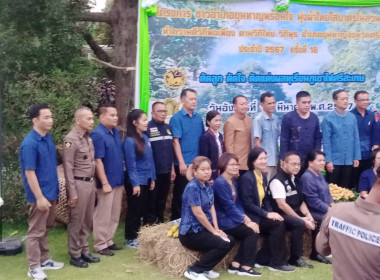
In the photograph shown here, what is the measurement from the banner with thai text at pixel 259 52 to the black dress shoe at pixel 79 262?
2321 millimetres

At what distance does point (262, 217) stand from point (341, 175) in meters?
2.01

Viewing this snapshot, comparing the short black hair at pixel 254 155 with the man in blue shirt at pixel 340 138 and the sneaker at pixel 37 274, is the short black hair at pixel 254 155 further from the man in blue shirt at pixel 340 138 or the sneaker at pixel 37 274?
the sneaker at pixel 37 274

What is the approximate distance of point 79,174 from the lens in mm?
5449

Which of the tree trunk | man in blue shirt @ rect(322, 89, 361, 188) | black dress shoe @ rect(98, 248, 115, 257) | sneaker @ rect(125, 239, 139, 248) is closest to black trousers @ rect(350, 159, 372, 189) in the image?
man in blue shirt @ rect(322, 89, 361, 188)

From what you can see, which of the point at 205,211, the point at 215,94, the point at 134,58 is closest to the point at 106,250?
the point at 205,211

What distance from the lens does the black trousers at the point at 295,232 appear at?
564cm

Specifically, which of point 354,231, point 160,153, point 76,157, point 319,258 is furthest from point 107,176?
point 354,231

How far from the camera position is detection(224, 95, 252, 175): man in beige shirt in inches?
258

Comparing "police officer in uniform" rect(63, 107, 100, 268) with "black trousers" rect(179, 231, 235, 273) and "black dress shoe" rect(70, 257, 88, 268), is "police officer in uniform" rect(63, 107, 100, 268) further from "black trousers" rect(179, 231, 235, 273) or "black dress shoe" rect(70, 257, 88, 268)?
"black trousers" rect(179, 231, 235, 273)

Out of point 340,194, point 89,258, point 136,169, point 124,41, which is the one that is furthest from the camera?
point 124,41

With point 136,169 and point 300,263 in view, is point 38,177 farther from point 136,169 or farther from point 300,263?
point 300,263

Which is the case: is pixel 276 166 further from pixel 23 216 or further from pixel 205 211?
pixel 23 216

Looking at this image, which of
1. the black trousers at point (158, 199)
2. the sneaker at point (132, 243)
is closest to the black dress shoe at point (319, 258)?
the black trousers at point (158, 199)

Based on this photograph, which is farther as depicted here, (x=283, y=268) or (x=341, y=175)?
(x=341, y=175)
